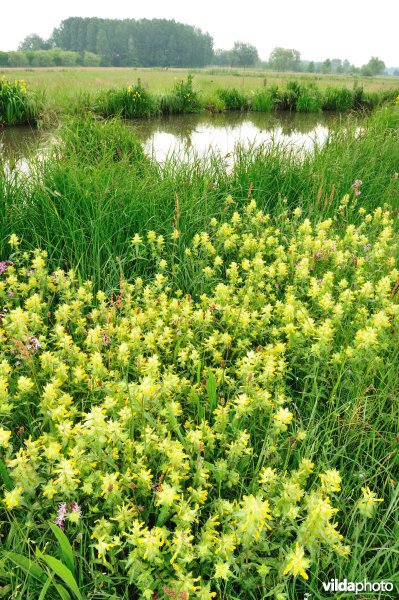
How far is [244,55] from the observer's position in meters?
88.2

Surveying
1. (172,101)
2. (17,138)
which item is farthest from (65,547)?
(172,101)

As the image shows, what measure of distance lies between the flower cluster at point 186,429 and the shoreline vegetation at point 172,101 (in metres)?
6.71

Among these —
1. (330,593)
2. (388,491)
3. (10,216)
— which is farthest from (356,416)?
(10,216)

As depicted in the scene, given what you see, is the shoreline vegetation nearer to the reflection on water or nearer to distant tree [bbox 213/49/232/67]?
the reflection on water

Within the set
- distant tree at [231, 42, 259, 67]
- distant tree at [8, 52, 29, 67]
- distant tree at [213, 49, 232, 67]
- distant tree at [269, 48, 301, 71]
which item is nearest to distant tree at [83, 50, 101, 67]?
distant tree at [8, 52, 29, 67]

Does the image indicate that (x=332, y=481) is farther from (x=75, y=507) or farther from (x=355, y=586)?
(x=75, y=507)

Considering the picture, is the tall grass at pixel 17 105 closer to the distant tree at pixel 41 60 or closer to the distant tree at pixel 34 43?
the distant tree at pixel 41 60

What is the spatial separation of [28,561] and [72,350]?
1.03 meters

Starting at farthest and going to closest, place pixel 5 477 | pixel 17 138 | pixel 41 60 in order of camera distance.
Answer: pixel 41 60 → pixel 17 138 → pixel 5 477

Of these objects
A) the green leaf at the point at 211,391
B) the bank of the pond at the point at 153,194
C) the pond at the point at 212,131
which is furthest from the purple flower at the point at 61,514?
the pond at the point at 212,131

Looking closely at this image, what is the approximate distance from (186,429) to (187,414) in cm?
9

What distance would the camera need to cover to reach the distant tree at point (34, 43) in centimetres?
7049

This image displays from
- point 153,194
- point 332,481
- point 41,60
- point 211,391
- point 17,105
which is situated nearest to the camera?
point 332,481

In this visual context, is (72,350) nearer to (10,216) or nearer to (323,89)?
(10,216)
